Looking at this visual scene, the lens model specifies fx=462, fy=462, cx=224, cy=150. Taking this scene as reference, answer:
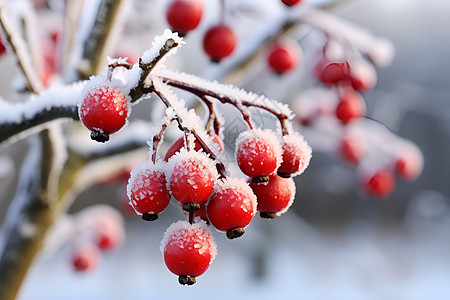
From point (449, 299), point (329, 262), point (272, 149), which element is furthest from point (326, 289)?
point (272, 149)

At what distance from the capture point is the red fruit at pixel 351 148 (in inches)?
91.4

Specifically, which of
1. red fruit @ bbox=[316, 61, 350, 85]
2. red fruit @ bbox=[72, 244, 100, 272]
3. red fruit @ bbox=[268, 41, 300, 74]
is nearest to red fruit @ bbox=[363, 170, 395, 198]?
red fruit @ bbox=[316, 61, 350, 85]

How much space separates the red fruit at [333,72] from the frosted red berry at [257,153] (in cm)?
103

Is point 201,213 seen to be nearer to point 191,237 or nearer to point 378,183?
point 191,237

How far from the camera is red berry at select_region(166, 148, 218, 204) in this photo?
0.60 m

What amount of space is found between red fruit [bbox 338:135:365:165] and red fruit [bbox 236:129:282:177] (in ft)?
5.65

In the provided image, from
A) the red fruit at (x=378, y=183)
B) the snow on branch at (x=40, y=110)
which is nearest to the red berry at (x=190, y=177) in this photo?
the snow on branch at (x=40, y=110)

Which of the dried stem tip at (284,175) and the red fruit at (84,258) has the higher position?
the dried stem tip at (284,175)

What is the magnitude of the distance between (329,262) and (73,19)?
7.70m

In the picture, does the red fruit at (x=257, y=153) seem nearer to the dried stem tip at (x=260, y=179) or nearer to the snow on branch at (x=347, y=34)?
the dried stem tip at (x=260, y=179)

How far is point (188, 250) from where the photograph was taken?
629 mm

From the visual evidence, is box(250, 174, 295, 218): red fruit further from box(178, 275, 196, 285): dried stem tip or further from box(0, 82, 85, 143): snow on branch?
box(0, 82, 85, 143): snow on branch

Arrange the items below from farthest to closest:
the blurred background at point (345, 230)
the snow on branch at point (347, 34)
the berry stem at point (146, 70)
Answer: the blurred background at point (345, 230) < the snow on branch at point (347, 34) < the berry stem at point (146, 70)

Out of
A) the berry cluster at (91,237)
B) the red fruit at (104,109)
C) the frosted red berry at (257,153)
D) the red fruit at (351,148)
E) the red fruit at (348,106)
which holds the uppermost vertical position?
the red fruit at (104,109)
